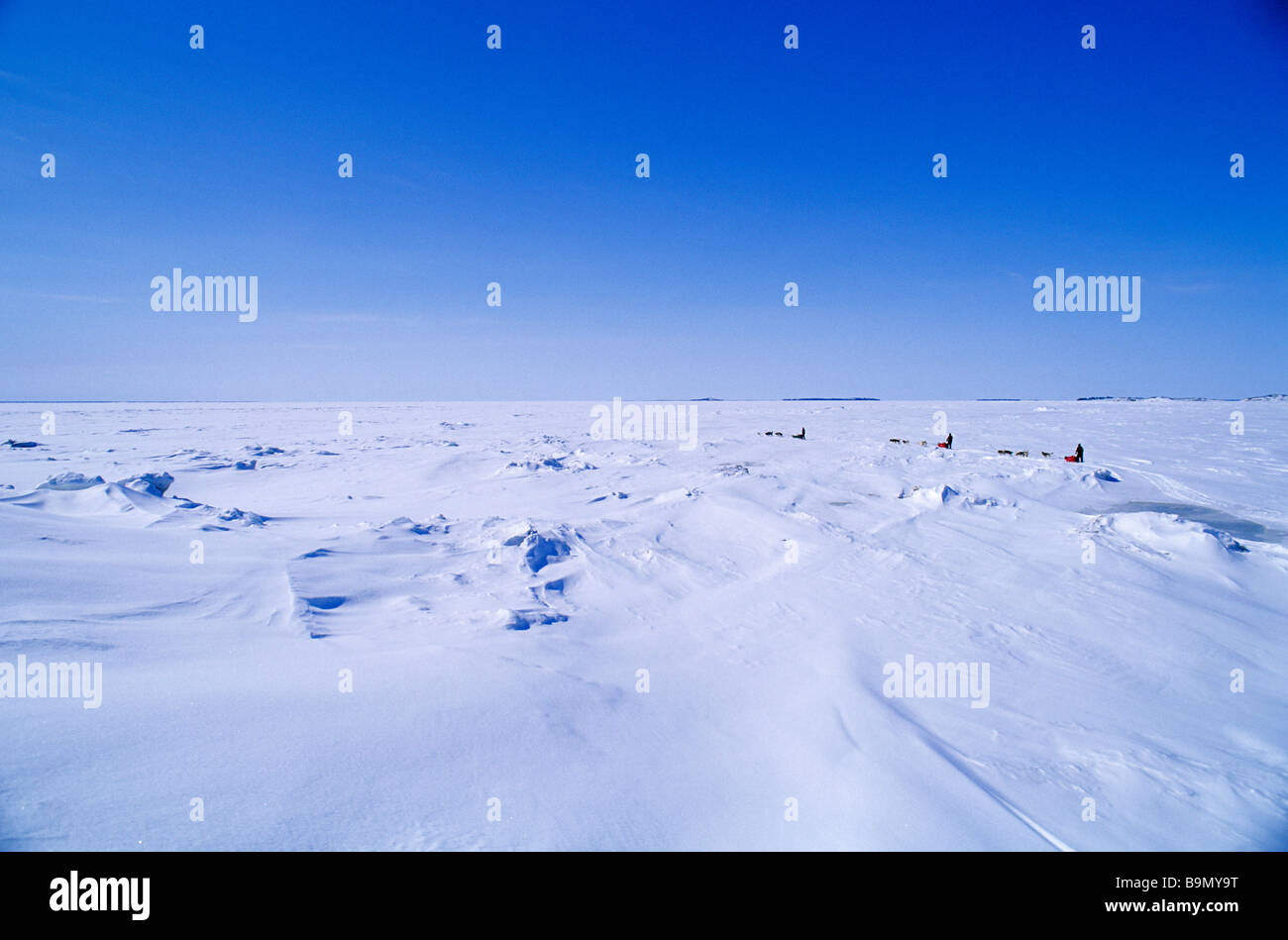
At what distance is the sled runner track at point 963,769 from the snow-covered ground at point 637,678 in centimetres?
3

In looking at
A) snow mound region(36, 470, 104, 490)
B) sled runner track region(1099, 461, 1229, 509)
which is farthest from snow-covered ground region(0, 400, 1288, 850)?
sled runner track region(1099, 461, 1229, 509)

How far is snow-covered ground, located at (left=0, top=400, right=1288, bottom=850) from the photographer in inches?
114

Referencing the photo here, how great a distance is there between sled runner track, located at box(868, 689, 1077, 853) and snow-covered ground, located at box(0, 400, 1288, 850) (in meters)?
0.03

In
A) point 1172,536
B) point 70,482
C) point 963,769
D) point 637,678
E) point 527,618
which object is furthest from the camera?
point 70,482

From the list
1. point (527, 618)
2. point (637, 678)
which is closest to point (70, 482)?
point (527, 618)

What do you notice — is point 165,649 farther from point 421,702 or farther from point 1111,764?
point 1111,764

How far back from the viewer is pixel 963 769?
11.7ft

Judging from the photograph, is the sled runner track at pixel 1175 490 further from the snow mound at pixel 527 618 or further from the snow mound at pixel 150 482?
the snow mound at pixel 150 482

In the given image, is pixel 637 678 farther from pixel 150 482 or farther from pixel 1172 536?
pixel 150 482

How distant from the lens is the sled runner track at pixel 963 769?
3.03 m

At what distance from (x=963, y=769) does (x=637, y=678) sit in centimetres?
232

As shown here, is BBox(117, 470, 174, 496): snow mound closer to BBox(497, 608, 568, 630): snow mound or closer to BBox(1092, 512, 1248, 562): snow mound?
BBox(497, 608, 568, 630): snow mound
